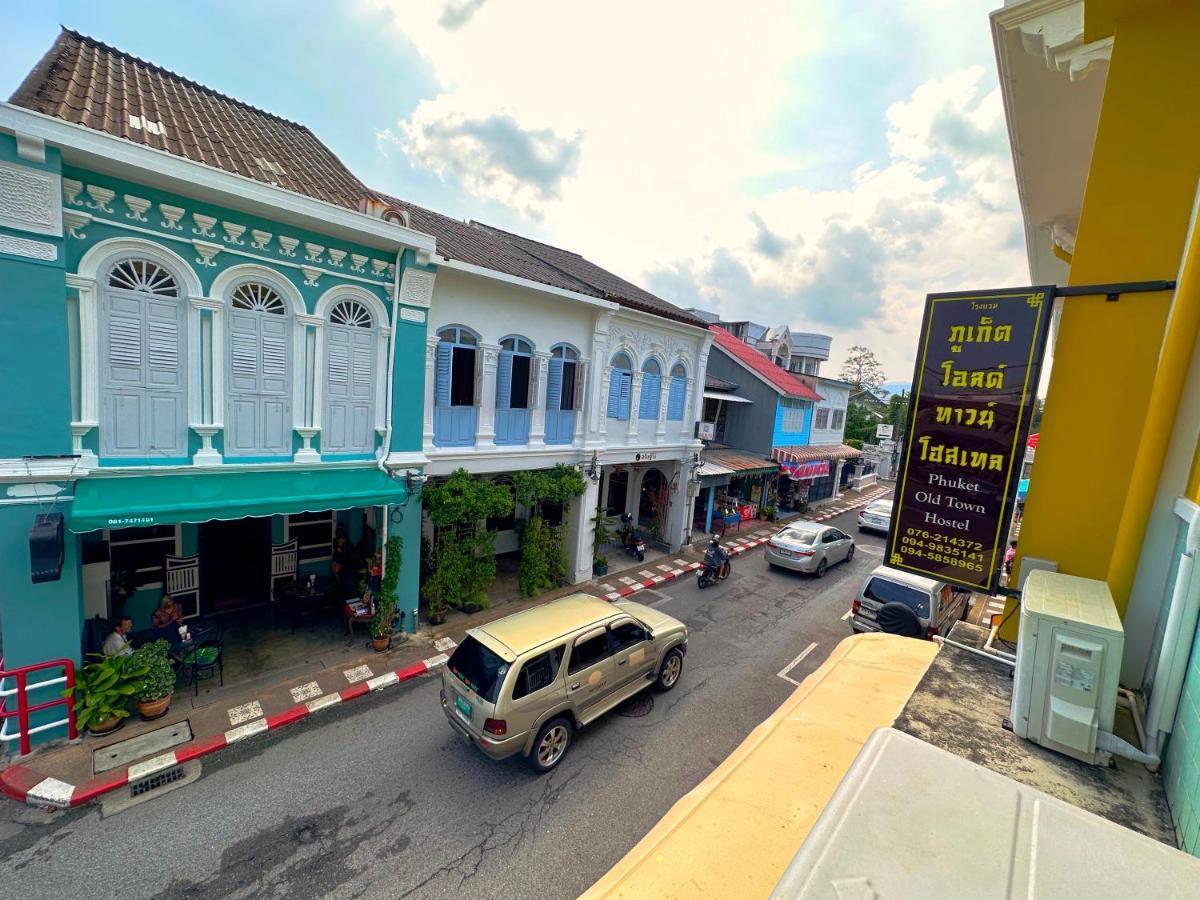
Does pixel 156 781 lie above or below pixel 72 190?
below

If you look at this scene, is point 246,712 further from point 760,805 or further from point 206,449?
point 760,805

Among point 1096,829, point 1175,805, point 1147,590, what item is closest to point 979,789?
point 1096,829

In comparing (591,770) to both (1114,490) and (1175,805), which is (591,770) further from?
(1114,490)

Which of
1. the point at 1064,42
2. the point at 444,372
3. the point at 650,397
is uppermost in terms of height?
the point at 1064,42

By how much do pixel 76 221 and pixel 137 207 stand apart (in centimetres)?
66

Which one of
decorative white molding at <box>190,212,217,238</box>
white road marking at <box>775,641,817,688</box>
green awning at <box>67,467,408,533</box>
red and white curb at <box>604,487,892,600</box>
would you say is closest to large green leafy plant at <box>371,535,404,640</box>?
green awning at <box>67,467,408,533</box>

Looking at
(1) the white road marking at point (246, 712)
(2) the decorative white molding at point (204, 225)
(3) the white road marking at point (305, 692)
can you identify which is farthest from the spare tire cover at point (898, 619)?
(2) the decorative white molding at point (204, 225)

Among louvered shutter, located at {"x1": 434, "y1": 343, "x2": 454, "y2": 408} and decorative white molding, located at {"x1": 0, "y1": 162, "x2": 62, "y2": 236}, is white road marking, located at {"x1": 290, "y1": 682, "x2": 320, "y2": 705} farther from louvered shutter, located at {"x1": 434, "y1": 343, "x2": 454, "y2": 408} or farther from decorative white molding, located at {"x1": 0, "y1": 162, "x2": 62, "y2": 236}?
decorative white molding, located at {"x1": 0, "y1": 162, "x2": 62, "y2": 236}

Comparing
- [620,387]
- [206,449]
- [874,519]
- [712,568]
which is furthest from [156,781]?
[874,519]

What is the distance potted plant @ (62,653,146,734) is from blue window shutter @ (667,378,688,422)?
1242cm

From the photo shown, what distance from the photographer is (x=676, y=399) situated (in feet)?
49.4

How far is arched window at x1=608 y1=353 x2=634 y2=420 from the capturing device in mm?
13016

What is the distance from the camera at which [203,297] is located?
7.10m

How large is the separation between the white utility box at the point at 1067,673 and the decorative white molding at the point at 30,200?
10206 millimetres
